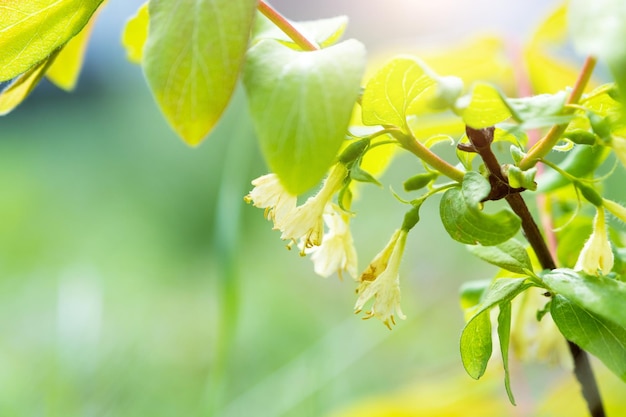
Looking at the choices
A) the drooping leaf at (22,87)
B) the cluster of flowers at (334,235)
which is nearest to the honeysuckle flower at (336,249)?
the cluster of flowers at (334,235)

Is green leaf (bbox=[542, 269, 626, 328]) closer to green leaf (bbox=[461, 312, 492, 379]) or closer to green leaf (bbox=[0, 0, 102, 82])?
green leaf (bbox=[461, 312, 492, 379])

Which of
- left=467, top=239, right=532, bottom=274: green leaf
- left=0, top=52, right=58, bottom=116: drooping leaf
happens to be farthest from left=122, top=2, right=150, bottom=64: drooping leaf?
left=467, top=239, right=532, bottom=274: green leaf

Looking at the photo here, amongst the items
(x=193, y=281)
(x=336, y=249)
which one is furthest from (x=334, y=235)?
(x=193, y=281)

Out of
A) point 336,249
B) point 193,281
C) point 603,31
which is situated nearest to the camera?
point 603,31

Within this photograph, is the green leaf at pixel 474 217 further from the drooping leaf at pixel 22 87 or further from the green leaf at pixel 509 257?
the drooping leaf at pixel 22 87

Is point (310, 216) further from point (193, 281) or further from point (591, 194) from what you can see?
point (193, 281)

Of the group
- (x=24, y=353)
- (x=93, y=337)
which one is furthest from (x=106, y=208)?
(x=93, y=337)
